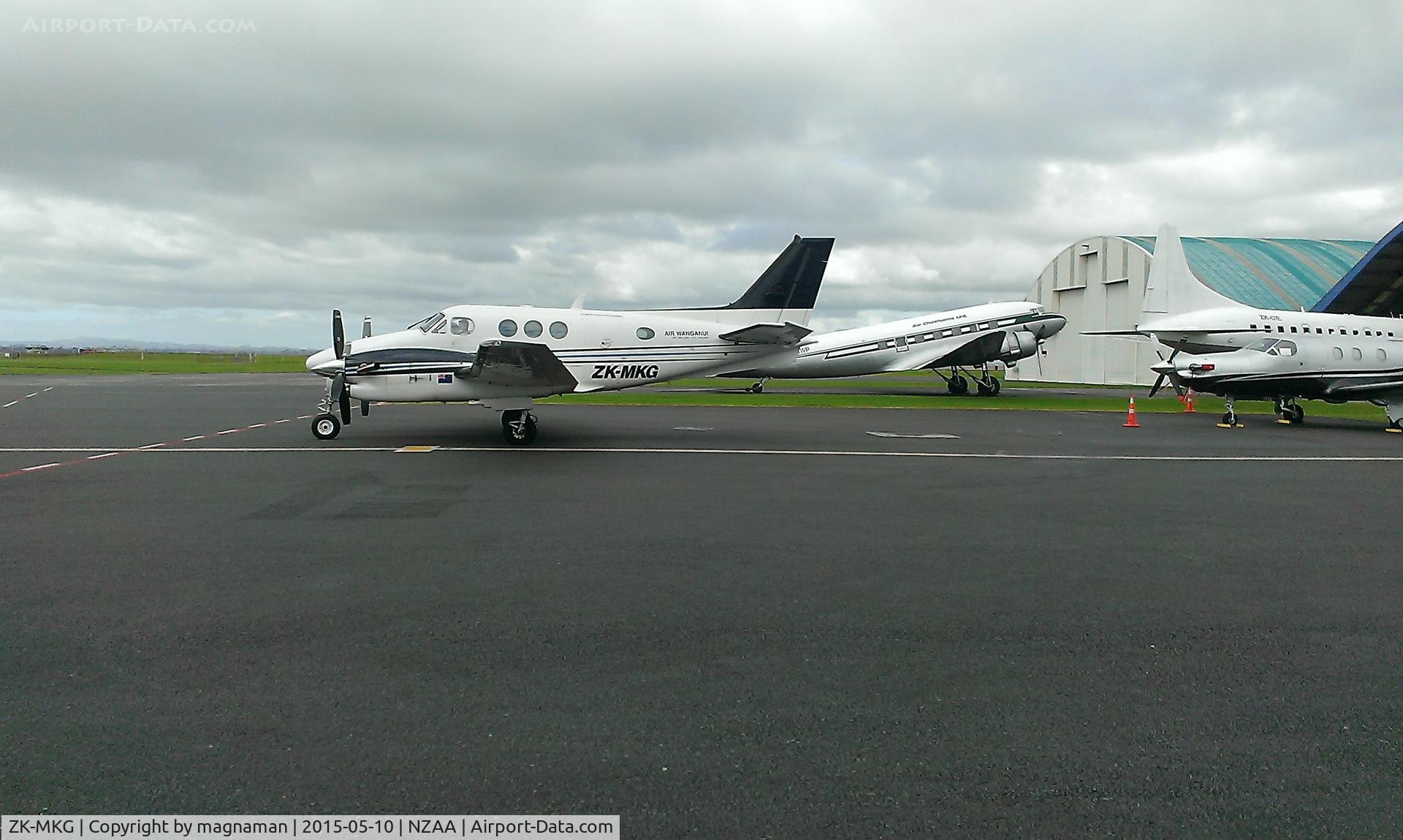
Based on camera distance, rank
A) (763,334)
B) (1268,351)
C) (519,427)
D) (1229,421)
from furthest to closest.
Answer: (1268,351) → (1229,421) → (763,334) → (519,427)

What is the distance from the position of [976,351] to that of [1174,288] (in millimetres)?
7619

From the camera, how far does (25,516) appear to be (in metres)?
8.02

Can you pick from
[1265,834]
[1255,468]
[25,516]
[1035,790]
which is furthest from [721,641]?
[1255,468]

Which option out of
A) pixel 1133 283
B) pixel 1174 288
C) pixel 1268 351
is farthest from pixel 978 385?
pixel 1133 283

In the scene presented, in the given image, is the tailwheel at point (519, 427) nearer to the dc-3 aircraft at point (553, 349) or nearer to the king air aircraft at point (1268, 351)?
the dc-3 aircraft at point (553, 349)

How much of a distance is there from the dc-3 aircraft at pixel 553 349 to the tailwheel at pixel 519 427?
0.06 feet

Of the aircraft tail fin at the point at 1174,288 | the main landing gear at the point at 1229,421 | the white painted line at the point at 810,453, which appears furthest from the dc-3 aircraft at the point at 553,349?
the aircraft tail fin at the point at 1174,288

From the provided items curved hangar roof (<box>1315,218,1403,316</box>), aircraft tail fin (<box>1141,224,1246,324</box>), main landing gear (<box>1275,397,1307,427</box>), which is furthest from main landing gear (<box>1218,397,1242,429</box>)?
curved hangar roof (<box>1315,218,1403,316</box>)

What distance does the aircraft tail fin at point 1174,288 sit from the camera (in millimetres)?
24766

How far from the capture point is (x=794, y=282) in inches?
685

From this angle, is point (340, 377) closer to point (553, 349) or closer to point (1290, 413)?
point (553, 349)

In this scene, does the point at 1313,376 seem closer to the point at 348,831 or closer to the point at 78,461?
the point at 348,831

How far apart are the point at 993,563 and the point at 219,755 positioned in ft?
17.4

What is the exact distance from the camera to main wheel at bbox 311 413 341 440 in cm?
1517
